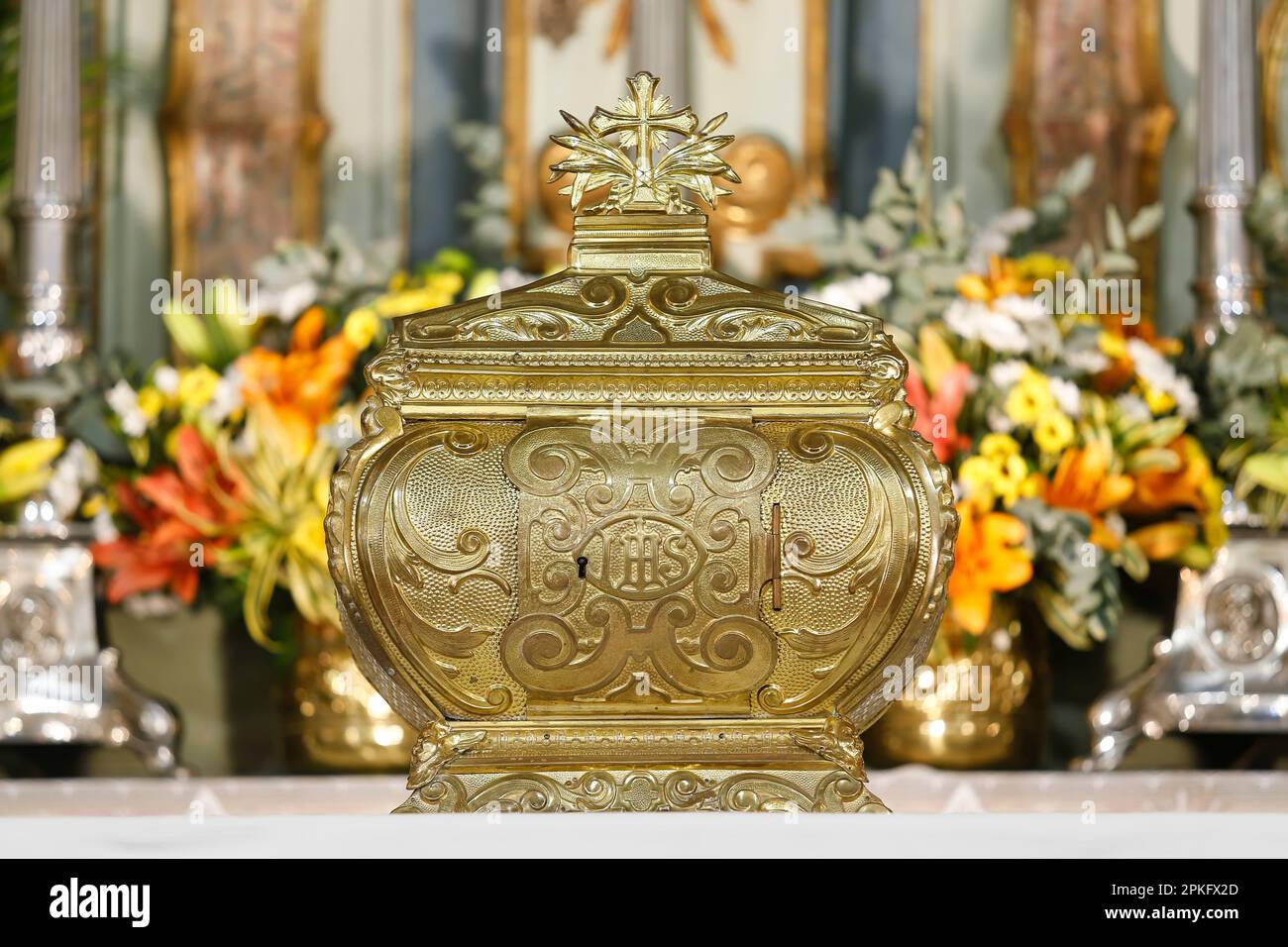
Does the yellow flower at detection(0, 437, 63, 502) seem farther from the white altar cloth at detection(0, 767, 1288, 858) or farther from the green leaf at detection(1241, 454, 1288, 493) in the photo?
the green leaf at detection(1241, 454, 1288, 493)

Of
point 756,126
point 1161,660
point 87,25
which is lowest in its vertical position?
point 1161,660

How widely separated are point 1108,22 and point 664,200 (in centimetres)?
86

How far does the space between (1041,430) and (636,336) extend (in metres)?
0.47

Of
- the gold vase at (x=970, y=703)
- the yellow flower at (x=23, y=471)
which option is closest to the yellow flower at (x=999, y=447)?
the gold vase at (x=970, y=703)

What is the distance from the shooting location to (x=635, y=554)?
2.43 ft

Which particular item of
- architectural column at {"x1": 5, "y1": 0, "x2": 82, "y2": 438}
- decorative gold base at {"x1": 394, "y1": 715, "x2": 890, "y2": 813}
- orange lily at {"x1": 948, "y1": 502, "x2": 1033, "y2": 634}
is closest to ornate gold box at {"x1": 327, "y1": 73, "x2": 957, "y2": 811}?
decorative gold base at {"x1": 394, "y1": 715, "x2": 890, "y2": 813}

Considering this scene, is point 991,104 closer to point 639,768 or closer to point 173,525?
point 173,525

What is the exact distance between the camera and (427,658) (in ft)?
2.45

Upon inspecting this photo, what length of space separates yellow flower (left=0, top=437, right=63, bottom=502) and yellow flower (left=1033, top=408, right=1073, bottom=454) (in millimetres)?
705

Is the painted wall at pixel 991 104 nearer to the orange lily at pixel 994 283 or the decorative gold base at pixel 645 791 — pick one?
the orange lily at pixel 994 283

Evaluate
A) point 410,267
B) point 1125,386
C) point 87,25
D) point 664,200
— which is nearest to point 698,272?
point 664,200
